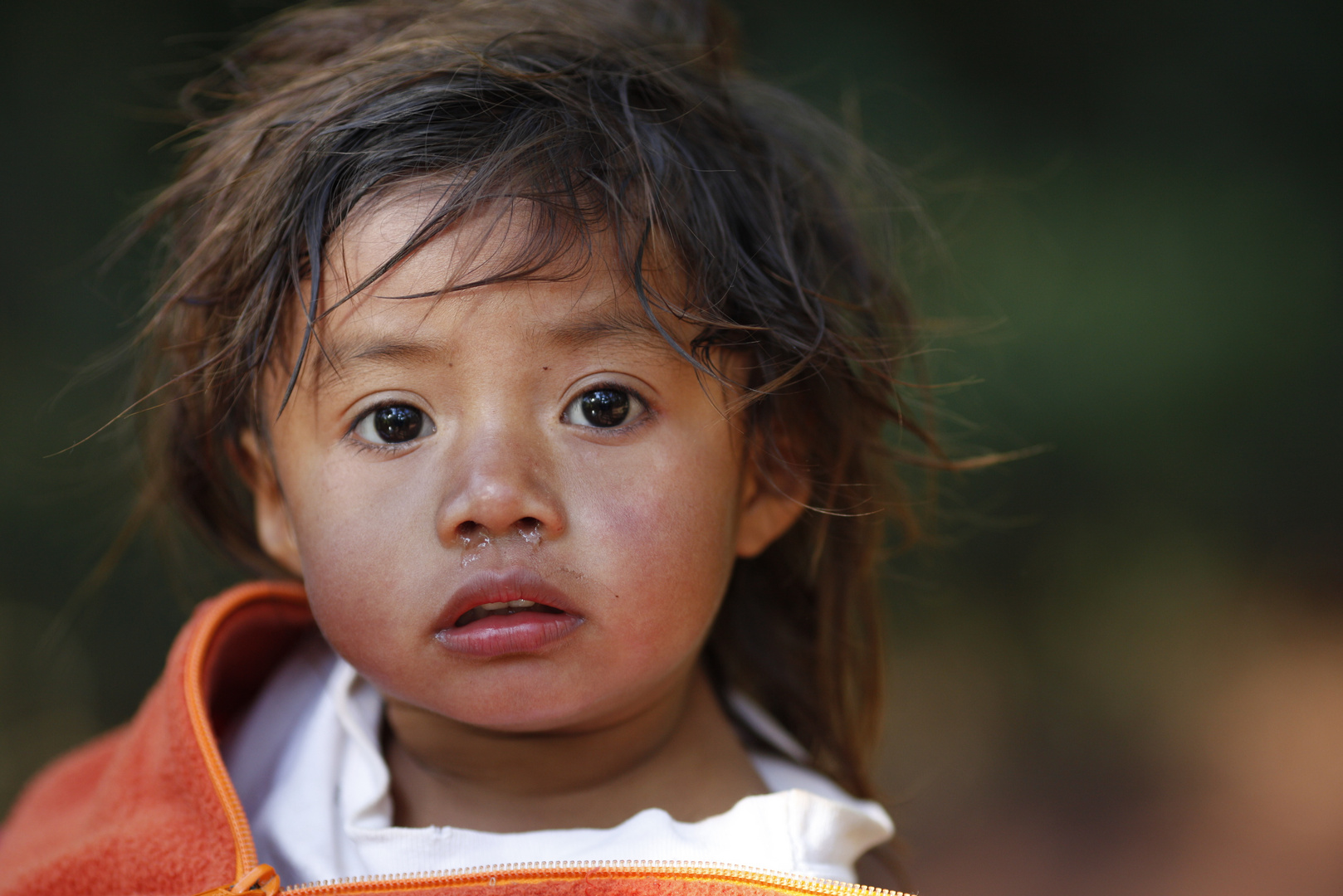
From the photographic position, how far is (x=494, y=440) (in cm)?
94

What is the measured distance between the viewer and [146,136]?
2.05 metres

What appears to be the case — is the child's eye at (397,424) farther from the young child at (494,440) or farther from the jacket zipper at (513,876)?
the jacket zipper at (513,876)

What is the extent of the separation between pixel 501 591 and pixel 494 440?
129 millimetres

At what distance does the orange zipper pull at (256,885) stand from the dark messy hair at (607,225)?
439mm

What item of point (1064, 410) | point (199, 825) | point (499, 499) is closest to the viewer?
point (499, 499)

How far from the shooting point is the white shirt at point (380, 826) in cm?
104

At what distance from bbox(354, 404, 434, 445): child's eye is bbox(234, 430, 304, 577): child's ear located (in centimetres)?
21

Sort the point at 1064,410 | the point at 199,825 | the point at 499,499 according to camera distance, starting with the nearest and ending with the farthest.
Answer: the point at 499,499 < the point at 199,825 < the point at 1064,410

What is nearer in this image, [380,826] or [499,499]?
[499,499]

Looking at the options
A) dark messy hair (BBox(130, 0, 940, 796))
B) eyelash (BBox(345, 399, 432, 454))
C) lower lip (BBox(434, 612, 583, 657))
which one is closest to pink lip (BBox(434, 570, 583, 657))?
lower lip (BBox(434, 612, 583, 657))

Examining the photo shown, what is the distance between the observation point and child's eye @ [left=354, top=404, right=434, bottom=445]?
0.99 m

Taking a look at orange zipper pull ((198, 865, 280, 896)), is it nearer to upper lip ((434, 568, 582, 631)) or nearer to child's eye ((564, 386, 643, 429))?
upper lip ((434, 568, 582, 631))

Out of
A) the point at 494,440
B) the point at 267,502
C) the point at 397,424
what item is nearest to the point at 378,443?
the point at 397,424

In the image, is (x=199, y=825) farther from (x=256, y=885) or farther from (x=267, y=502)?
(x=267, y=502)
